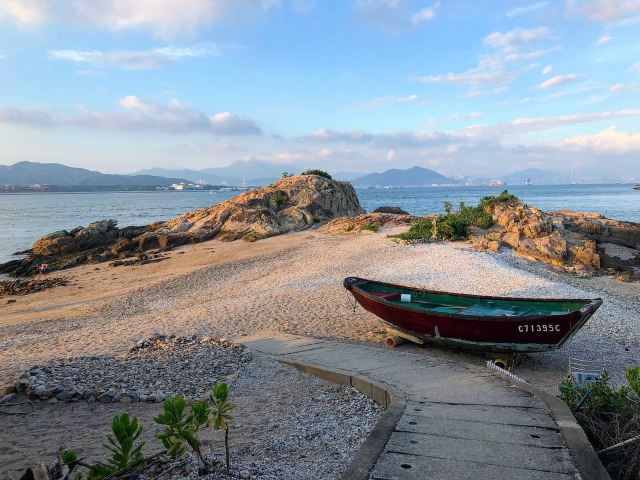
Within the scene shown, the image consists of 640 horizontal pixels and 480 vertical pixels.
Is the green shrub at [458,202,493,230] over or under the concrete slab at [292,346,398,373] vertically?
over

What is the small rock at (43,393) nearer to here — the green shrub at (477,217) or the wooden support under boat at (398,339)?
the wooden support under boat at (398,339)

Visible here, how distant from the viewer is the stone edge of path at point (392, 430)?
4.33 m

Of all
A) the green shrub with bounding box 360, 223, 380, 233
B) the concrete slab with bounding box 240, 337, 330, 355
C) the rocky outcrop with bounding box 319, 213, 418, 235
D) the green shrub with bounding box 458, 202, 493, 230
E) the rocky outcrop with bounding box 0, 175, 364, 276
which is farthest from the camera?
the rocky outcrop with bounding box 319, 213, 418, 235

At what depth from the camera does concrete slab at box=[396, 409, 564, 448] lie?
5000 millimetres

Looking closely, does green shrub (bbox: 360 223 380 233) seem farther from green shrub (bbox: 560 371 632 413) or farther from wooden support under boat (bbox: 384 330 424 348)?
green shrub (bbox: 560 371 632 413)

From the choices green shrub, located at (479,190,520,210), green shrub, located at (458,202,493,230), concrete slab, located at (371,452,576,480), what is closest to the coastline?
green shrub, located at (458,202,493,230)

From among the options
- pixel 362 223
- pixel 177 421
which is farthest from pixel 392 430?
pixel 362 223

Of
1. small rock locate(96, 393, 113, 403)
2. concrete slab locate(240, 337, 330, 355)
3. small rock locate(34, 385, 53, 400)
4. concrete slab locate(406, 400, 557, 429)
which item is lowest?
concrete slab locate(240, 337, 330, 355)

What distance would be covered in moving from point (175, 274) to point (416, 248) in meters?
11.0

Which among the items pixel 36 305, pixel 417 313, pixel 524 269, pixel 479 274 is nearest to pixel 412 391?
pixel 417 313

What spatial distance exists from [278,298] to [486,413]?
10771 mm

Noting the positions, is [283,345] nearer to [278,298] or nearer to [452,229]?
[278,298]

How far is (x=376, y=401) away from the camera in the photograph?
7246mm

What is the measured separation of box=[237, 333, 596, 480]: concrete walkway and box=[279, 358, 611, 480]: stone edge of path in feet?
0.05
